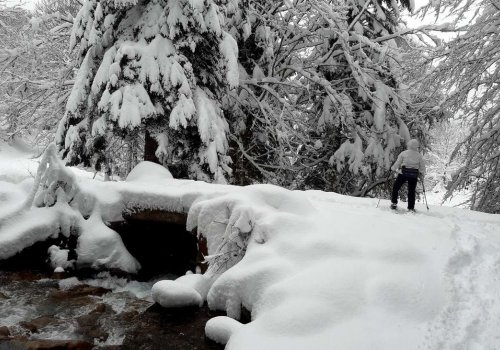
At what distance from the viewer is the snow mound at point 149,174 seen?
9062 mm

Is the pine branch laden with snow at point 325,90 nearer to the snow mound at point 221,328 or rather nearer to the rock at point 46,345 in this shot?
the snow mound at point 221,328

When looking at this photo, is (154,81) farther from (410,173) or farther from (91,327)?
(410,173)

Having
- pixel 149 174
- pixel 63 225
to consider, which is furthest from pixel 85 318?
pixel 149 174

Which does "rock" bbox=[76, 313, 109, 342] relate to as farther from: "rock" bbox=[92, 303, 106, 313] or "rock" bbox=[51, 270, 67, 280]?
"rock" bbox=[51, 270, 67, 280]

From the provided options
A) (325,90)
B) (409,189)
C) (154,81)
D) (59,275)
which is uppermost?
(325,90)

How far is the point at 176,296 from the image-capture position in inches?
234

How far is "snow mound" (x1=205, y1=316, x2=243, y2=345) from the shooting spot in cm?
482

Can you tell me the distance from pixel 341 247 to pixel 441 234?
5.82 feet

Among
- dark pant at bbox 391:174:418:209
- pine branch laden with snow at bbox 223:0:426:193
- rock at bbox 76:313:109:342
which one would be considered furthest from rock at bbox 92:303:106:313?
pine branch laden with snow at bbox 223:0:426:193

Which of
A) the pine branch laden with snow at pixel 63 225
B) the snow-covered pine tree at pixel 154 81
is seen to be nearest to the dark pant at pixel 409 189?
the snow-covered pine tree at pixel 154 81

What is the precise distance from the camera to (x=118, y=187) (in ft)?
27.8

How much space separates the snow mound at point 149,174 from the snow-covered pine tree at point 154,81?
38cm

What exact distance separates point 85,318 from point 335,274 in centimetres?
361

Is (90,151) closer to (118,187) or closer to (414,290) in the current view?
(118,187)
